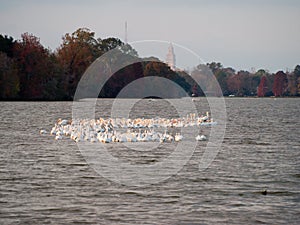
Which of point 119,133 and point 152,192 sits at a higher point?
point 119,133

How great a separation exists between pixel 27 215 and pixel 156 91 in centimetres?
15063

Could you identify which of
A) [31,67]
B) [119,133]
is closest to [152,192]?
[119,133]

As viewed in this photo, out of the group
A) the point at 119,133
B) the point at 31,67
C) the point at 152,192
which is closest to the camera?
the point at 152,192

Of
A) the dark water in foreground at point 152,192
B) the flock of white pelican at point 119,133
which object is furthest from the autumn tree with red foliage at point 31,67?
the dark water in foreground at point 152,192

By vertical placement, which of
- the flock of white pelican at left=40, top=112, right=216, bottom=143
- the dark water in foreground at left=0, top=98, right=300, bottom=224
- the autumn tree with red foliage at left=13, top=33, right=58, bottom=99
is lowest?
the dark water in foreground at left=0, top=98, right=300, bottom=224

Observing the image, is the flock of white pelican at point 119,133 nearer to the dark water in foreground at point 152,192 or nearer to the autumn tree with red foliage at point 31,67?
the dark water in foreground at point 152,192

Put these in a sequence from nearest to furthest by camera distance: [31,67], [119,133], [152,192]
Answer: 1. [152,192]
2. [119,133]
3. [31,67]

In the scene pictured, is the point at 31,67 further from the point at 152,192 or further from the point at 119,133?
the point at 152,192

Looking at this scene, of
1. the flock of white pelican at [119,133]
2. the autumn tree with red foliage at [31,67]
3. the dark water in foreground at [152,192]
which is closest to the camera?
the dark water in foreground at [152,192]

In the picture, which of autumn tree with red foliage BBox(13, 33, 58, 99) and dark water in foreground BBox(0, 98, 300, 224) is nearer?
dark water in foreground BBox(0, 98, 300, 224)

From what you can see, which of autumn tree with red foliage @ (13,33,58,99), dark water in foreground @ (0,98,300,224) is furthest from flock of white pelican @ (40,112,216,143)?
autumn tree with red foliage @ (13,33,58,99)

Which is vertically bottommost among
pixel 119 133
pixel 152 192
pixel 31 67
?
pixel 152 192

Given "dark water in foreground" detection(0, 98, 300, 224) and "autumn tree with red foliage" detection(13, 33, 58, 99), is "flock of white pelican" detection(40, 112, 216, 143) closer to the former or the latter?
"dark water in foreground" detection(0, 98, 300, 224)

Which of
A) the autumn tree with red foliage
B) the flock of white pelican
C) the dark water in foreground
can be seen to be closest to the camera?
the dark water in foreground
